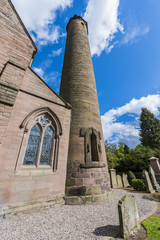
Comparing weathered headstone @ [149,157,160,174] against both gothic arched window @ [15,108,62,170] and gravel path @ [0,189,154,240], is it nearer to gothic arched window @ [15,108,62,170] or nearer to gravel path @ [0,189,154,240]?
gravel path @ [0,189,154,240]

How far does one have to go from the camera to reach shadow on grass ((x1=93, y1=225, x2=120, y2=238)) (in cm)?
301

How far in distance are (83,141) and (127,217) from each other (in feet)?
13.0

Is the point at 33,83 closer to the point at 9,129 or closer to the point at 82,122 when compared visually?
the point at 9,129

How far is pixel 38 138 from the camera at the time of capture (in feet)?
18.6

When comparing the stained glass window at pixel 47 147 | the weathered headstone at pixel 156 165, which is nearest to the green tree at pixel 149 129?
the weathered headstone at pixel 156 165

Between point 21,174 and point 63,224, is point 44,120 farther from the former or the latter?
point 63,224

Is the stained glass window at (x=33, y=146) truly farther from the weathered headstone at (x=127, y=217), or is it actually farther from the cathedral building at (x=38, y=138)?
the weathered headstone at (x=127, y=217)

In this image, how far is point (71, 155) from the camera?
20.5 ft

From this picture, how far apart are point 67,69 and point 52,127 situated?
6247 mm

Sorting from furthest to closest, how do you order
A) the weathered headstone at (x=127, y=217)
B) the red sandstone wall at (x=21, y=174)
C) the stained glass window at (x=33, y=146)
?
the stained glass window at (x=33, y=146)
the red sandstone wall at (x=21, y=174)
the weathered headstone at (x=127, y=217)

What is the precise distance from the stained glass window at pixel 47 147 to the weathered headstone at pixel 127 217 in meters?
3.79

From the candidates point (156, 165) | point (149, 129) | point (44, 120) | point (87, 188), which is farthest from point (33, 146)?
point (149, 129)

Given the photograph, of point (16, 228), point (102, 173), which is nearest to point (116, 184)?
point (102, 173)

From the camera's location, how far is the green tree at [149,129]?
30.4 meters
